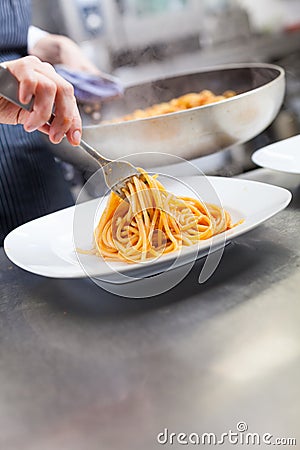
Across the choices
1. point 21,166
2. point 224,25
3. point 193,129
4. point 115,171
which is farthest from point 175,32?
point 115,171

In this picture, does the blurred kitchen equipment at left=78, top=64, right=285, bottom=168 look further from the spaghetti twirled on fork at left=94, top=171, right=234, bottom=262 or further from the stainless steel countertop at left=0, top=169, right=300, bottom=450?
the stainless steel countertop at left=0, top=169, right=300, bottom=450

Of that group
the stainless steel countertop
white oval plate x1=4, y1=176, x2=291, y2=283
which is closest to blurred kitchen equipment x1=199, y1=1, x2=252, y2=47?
white oval plate x1=4, y1=176, x2=291, y2=283

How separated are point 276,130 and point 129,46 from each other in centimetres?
127

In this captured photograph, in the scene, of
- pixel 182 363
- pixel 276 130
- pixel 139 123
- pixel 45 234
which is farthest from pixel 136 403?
pixel 276 130

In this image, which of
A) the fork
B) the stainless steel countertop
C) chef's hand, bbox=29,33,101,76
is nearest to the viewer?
the stainless steel countertop

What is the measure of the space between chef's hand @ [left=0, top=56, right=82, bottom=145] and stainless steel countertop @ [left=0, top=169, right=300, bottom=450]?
210mm

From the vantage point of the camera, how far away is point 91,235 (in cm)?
86

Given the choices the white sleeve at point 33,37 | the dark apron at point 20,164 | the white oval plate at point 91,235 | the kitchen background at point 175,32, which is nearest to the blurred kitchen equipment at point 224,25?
the kitchen background at point 175,32

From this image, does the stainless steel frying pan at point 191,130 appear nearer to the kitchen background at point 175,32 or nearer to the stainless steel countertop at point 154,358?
the stainless steel countertop at point 154,358

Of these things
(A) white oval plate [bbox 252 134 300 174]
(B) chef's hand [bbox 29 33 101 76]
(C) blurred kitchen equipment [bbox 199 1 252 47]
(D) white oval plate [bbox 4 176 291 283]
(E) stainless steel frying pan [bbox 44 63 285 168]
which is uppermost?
(B) chef's hand [bbox 29 33 101 76]

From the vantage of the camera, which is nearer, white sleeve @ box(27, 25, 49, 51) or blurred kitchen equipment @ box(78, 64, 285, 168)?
blurred kitchen equipment @ box(78, 64, 285, 168)

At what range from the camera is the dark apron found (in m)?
1.19

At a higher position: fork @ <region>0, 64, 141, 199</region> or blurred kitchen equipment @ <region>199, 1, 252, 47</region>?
fork @ <region>0, 64, 141, 199</region>

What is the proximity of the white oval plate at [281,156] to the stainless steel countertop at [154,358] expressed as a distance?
192 millimetres
